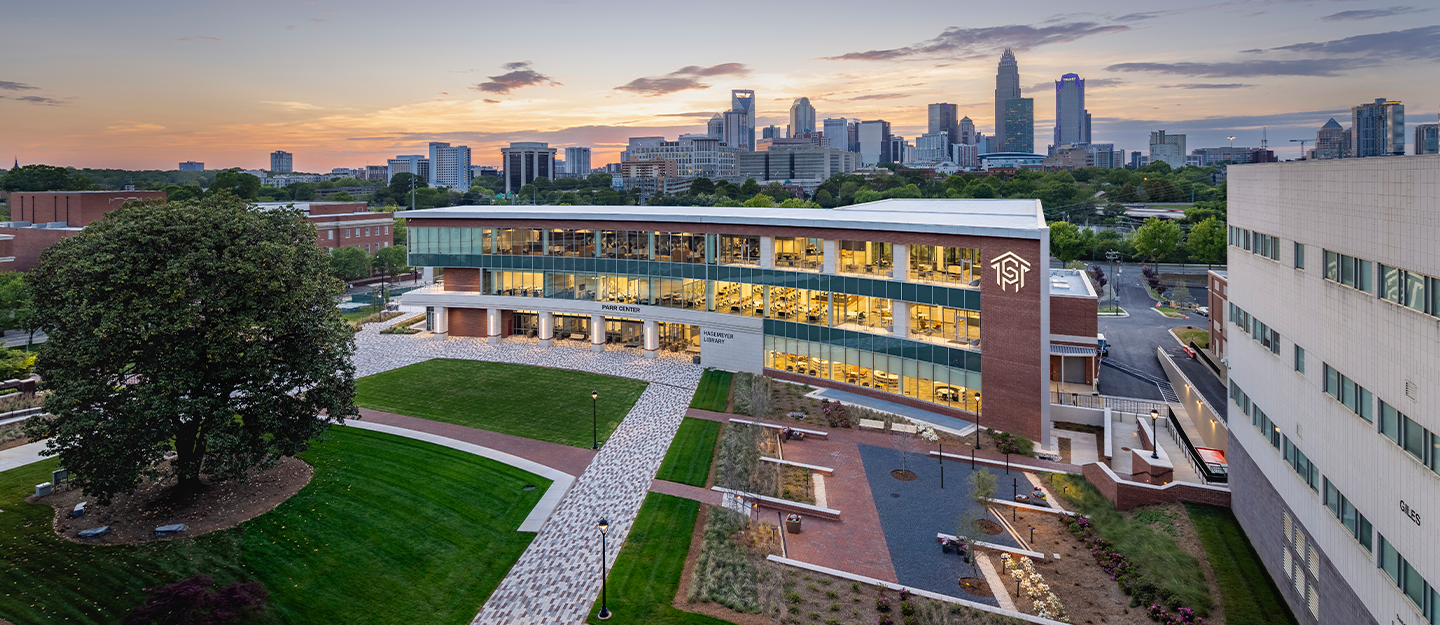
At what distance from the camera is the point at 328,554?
26312 mm

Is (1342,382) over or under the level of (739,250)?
under

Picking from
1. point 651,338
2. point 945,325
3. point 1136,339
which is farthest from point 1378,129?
point 1136,339

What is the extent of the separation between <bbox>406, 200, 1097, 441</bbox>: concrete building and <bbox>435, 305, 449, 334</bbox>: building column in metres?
0.13

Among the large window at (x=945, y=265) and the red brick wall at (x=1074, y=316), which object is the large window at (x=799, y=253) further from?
the red brick wall at (x=1074, y=316)

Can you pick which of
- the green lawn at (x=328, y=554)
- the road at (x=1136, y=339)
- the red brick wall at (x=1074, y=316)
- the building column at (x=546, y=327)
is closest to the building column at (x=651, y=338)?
the building column at (x=546, y=327)

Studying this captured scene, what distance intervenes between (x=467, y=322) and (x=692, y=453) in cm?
3577

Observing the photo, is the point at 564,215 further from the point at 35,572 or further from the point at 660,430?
the point at 35,572

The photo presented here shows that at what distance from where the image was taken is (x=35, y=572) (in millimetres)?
23516

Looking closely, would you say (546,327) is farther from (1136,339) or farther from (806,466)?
(1136,339)

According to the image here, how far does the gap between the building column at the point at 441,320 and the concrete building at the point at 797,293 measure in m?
0.13

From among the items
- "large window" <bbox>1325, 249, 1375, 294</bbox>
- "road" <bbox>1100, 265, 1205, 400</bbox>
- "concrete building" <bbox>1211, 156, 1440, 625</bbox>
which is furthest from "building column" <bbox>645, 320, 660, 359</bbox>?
"large window" <bbox>1325, 249, 1375, 294</bbox>

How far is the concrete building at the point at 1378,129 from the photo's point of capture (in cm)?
2033

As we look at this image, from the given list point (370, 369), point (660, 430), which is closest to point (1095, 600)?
point (660, 430)

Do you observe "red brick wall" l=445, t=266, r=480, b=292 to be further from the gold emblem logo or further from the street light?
the gold emblem logo
